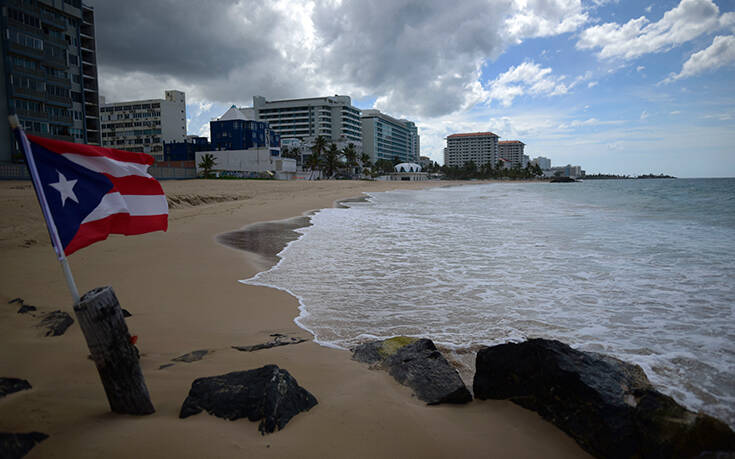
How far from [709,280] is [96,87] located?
230 ft

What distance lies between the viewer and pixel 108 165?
3217 millimetres

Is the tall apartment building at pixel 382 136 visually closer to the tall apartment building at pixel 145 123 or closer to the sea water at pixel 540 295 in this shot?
the tall apartment building at pixel 145 123

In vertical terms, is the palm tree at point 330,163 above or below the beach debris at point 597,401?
above

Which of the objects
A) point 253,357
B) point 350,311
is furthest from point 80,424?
point 350,311

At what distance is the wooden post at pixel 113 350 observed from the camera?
8.16 ft

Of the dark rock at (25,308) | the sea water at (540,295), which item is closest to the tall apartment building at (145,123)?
the sea water at (540,295)

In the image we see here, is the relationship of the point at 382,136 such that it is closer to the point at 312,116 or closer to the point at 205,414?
the point at 312,116

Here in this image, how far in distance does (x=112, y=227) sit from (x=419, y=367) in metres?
2.91

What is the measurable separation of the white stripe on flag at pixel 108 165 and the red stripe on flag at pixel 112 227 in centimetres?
37

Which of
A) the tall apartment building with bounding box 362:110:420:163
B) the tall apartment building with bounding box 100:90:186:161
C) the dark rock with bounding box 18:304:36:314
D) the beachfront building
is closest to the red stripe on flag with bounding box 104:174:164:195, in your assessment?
the dark rock with bounding box 18:304:36:314

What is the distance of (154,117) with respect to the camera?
3871 inches

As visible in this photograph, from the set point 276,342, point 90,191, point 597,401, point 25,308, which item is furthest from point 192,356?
point 597,401

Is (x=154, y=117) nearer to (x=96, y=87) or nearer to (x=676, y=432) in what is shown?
(x=96, y=87)

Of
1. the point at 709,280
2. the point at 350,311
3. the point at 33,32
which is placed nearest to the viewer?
the point at 350,311
